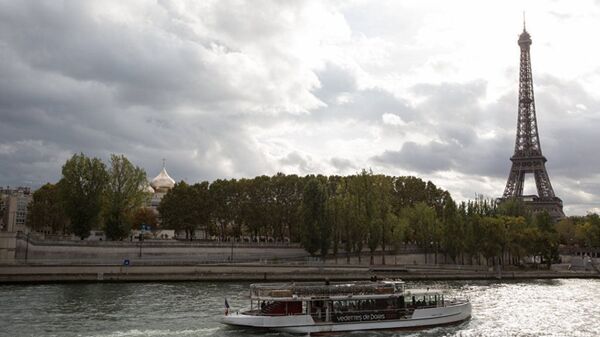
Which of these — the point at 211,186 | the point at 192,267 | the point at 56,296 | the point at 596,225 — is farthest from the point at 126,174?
the point at 596,225

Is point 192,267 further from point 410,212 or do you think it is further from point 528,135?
point 528,135

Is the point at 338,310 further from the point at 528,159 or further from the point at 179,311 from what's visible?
the point at 528,159

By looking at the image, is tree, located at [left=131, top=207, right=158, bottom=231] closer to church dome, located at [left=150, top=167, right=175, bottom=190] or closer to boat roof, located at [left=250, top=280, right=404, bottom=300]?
church dome, located at [left=150, top=167, right=175, bottom=190]

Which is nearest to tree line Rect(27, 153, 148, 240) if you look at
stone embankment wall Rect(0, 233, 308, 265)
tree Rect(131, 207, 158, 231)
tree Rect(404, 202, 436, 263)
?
stone embankment wall Rect(0, 233, 308, 265)

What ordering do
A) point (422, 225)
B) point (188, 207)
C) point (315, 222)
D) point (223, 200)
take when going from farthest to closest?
1. point (223, 200)
2. point (188, 207)
3. point (422, 225)
4. point (315, 222)

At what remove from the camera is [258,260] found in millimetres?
80062

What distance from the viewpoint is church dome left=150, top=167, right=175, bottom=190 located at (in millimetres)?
157625

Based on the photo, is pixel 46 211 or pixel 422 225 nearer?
pixel 422 225

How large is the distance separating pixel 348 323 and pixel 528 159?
123614 millimetres

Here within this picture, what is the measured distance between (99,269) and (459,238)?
165ft

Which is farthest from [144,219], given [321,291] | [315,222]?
[321,291]

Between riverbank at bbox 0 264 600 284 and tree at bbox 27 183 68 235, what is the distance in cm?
4311

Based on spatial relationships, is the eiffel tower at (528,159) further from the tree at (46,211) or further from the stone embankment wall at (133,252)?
the tree at (46,211)

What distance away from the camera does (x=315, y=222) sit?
7712 centimetres
